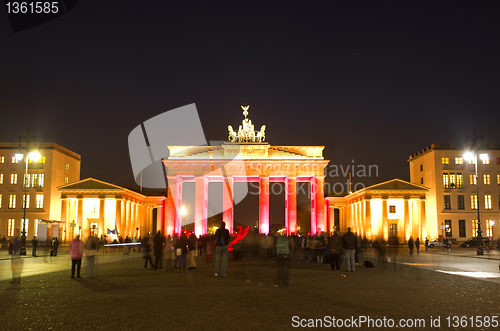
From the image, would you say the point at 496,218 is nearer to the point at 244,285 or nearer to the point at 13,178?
the point at 244,285

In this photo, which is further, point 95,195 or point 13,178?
point 13,178

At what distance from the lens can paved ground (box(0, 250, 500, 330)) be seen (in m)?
9.20

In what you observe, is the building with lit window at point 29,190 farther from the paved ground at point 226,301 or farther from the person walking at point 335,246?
the person walking at point 335,246

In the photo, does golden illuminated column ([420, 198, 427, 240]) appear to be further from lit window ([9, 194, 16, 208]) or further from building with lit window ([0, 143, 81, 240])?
lit window ([9, 194, 16, 208])

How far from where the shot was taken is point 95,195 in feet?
219

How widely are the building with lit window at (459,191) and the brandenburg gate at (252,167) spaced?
1604 centimetres

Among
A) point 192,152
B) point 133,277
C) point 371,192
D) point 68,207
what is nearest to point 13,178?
point 68,207

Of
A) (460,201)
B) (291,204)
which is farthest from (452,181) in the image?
(291,204)

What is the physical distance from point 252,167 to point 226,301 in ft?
198

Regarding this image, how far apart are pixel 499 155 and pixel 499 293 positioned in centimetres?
6384

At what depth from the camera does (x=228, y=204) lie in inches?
2763

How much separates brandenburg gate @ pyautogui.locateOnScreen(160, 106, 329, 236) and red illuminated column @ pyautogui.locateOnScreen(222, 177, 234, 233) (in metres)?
0.15

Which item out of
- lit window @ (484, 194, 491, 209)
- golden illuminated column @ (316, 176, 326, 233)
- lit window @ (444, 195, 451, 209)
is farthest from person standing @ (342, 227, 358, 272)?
lit window @ (484, 194, 491, 209)

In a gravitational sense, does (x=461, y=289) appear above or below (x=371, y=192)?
below
